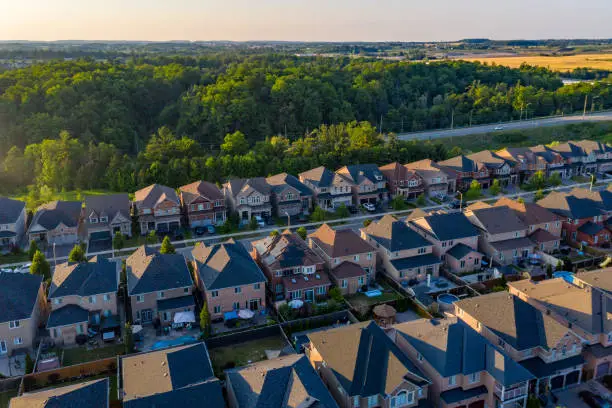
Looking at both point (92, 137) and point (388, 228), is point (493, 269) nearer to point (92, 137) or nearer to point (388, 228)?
point (388, 228)

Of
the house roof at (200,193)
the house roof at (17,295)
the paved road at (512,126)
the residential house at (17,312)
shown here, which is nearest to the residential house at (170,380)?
the residential house at (17,312)

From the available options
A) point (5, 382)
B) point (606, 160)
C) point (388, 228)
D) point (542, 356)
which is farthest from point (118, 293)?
point (606, 160)

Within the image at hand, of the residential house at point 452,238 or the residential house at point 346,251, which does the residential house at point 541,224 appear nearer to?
the residential house at point 452,238

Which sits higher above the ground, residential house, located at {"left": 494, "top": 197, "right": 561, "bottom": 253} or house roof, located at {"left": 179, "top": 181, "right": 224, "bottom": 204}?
house roof, located at {"left": 179, "top": 181, "right": 224, "bottom": 204}

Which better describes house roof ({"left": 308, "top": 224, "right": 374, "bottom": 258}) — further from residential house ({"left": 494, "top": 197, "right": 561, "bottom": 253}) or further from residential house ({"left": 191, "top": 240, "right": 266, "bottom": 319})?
residential house ({"left": 494, "top": 197, "right": 561, "bottom": 253})

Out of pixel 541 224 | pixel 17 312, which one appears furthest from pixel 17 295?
pixel 541 224

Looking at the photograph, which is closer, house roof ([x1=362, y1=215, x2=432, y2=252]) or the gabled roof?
the gabled roof

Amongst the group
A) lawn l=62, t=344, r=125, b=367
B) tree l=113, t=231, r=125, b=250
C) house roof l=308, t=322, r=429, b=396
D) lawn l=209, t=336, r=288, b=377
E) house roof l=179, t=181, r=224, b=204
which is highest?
house roof l=179, t=181, r=224, b=204

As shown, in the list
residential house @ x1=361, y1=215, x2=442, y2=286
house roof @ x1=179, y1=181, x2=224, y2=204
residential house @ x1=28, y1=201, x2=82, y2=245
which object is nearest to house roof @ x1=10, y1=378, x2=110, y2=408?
residential house @ x1=361, y1=215, x2=442, y2=286
